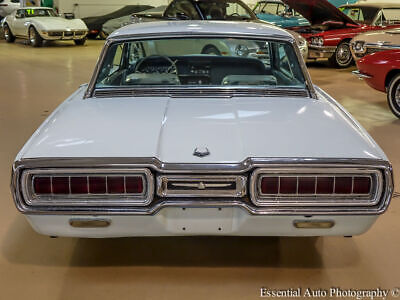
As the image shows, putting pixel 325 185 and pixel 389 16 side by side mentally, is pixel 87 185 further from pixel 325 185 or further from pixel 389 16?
pixel 389 16

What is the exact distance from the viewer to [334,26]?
10172mm

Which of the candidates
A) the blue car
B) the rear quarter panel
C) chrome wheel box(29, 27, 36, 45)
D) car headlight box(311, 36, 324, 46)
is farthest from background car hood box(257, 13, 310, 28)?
the rear quarter panel

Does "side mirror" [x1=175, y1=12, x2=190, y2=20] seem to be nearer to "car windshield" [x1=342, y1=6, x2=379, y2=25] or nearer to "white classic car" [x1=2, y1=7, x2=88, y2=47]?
"car windshield" [x1=342, y1=6, x2=379, y2=25]

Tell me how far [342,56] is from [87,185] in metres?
8.93

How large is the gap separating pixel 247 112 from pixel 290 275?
0.87 m

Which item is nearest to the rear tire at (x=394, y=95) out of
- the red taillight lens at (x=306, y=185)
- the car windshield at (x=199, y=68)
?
the car windshield at (x=199, y=68)

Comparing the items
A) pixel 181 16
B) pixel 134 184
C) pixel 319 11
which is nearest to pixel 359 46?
pixel 319 11

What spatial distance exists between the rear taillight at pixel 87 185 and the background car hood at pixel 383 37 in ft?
17.5

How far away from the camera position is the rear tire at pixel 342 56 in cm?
1008

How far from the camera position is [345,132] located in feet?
8.11

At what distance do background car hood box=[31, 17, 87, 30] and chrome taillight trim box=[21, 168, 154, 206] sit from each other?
12085 mm

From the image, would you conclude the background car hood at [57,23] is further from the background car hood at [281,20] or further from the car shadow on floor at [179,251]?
the car shadow on floor at [179,251]

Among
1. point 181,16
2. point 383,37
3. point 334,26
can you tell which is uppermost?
point 383,37

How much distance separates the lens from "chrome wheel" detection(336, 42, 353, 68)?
1009 cm
